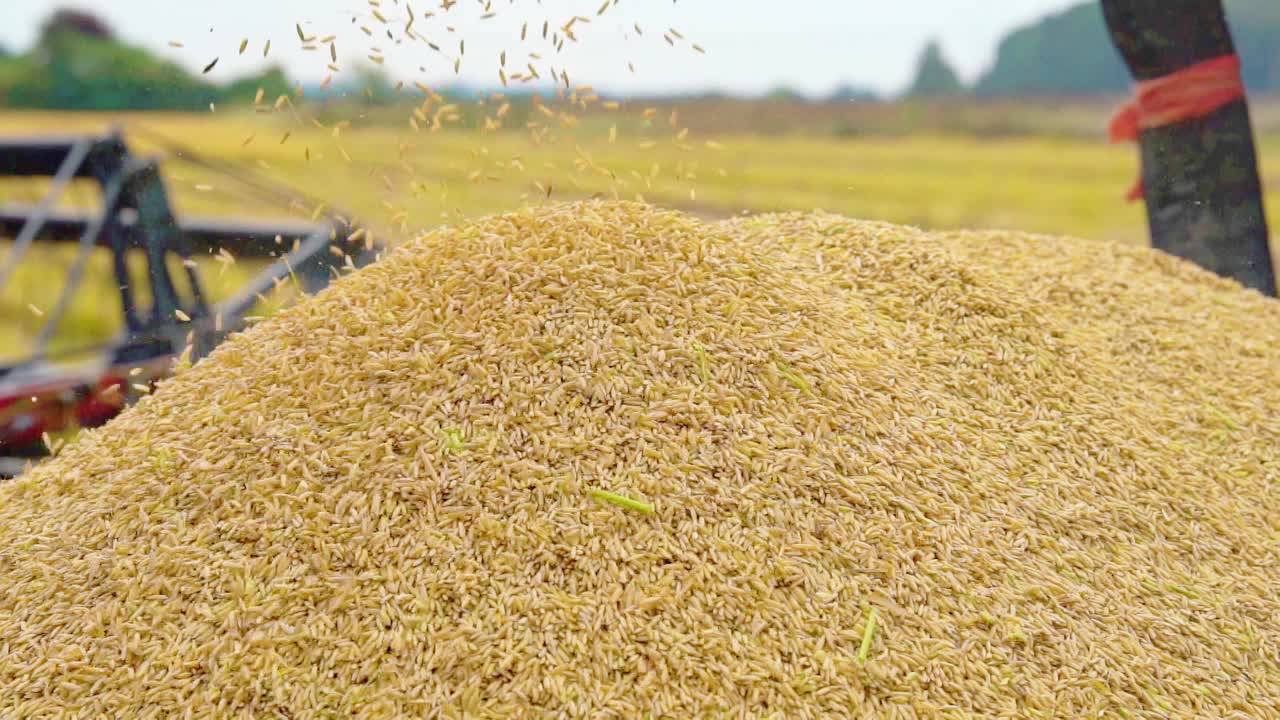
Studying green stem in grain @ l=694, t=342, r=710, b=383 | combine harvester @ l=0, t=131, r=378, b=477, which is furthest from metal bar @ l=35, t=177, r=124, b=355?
green stem in grain @ l=694, t=342, r=710, b=383

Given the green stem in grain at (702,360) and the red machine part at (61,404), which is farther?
the red machine part at (61,404)

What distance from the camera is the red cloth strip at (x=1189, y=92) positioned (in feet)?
16.5

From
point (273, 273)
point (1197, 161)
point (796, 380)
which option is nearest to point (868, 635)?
point (796, 380)

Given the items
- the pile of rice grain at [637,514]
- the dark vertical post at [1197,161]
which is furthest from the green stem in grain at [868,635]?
the dark vertical post at [1197,161]

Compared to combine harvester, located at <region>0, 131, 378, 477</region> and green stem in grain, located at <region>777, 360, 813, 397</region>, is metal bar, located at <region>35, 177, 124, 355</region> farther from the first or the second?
green stem in grain, located at <region>777, 360, 813, 397</region>

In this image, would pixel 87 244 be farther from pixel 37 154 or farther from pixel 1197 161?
pixel 1197 161

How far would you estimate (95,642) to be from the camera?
2346 millimetres

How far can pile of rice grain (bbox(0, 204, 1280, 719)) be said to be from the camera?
86.4 inches

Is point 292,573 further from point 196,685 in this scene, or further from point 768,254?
point 768,254

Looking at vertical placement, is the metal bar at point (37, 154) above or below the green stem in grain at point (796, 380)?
above

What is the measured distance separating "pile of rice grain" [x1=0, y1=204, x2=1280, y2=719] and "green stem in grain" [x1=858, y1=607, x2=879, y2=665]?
2cm

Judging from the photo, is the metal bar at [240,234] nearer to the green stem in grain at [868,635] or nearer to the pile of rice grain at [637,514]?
the pile of rice grain at [637,514]

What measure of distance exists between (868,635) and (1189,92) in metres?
4.01

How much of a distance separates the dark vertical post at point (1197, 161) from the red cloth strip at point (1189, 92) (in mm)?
34
